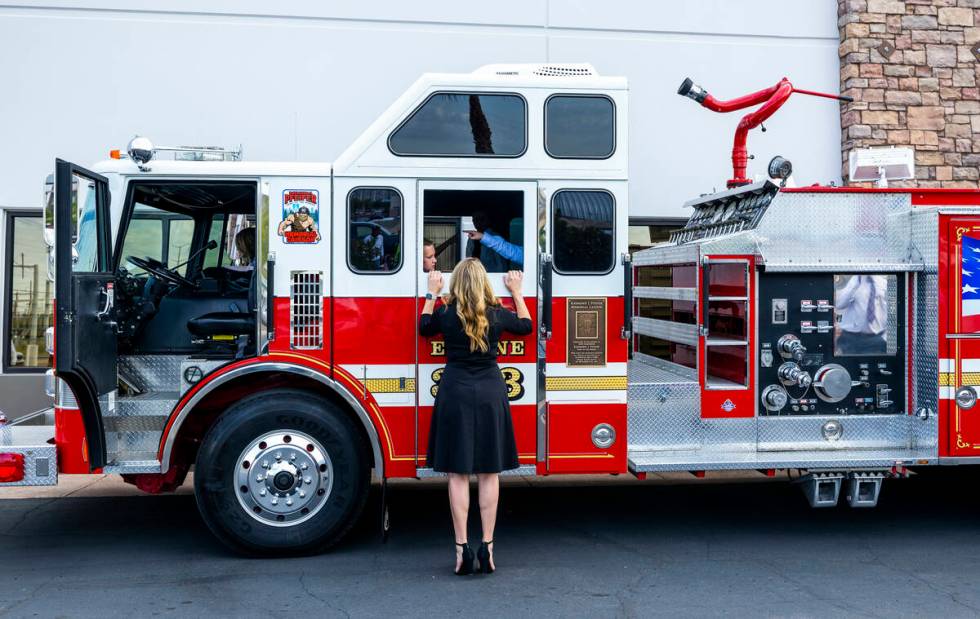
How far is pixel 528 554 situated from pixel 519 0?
6.64 meters

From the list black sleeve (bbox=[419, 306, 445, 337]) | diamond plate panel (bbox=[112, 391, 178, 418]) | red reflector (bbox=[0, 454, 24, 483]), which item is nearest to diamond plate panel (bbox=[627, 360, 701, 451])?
black sleeve (bbox=[419, 306, 445, 337])

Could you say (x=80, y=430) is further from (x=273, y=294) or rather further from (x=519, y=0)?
(x=519, y=0)

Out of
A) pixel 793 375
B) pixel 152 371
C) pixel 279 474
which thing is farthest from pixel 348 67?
pixel 793 375

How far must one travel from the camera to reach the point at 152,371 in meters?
5.77

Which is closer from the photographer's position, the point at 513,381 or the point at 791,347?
the point at 513,381

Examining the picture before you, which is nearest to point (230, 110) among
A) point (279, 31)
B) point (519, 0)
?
point (279, 31)

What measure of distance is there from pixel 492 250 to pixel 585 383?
104cm

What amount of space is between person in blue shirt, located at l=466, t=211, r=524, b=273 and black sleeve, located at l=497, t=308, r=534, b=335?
1.42 ft

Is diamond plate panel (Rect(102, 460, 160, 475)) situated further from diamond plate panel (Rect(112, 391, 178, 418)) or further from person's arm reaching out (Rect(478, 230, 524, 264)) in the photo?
person's arm reaching out (Rect(478, 230, 524, 264))

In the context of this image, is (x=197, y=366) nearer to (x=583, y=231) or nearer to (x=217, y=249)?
(x=217, y=249)

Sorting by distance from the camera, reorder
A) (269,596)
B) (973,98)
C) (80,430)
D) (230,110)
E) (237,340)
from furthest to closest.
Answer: (973,98)
(230,110)
(237,340)
(80,430)
(269,596)

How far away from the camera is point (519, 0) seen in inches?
398

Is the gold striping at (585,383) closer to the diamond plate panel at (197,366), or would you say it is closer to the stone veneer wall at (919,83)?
the diamond plate panel at (197,366)

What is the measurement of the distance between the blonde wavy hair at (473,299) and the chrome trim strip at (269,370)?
91cm
